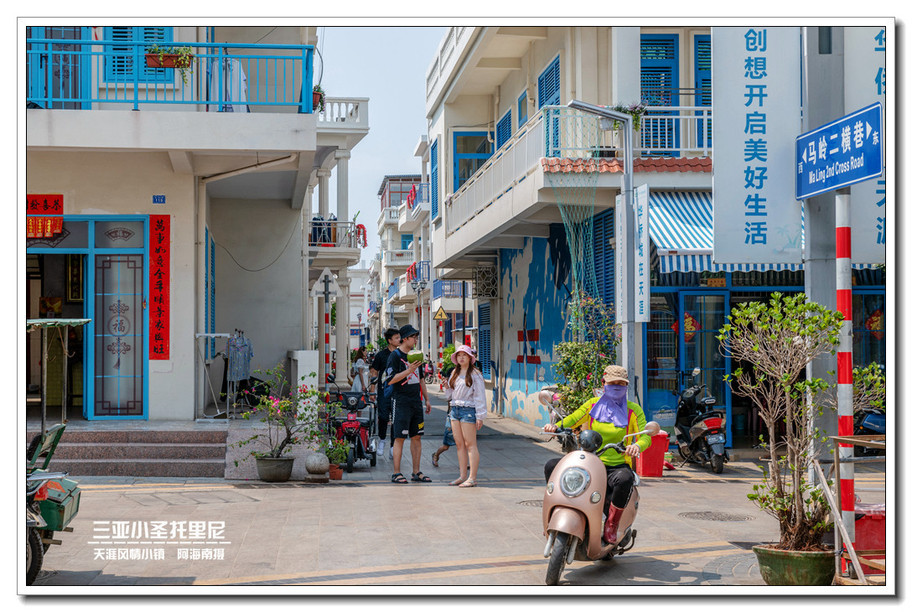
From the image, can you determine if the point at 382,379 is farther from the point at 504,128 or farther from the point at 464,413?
the point at 504,128

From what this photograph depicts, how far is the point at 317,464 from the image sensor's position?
10.6 meters

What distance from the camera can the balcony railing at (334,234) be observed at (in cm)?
2355

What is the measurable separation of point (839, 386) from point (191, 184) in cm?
862

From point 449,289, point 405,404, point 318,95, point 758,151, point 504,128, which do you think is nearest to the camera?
point 758,151

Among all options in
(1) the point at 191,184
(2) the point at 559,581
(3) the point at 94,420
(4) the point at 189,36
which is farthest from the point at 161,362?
(2) the point at 559,581

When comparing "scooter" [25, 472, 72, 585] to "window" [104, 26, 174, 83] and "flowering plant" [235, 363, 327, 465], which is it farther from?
"window" [104, 26, 174, 83]

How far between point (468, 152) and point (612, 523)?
55.8 ft

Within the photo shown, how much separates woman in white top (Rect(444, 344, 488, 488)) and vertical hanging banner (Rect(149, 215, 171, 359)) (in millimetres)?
3898

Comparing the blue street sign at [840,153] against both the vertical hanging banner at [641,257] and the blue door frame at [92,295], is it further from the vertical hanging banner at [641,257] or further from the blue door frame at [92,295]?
the blue door frame at [92,295]

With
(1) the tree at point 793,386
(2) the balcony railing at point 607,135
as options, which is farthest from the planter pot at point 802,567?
(2) the balcony railing at point 607,135

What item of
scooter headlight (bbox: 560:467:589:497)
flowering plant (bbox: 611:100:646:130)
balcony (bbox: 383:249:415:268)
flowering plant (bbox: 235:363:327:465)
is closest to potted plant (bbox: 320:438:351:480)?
flowering plant (bbox: 235:363:327:465)

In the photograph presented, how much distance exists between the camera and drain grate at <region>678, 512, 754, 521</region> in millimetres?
8711

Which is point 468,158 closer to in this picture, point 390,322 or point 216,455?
point 216,455

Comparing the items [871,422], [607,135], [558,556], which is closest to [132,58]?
[607,135]
